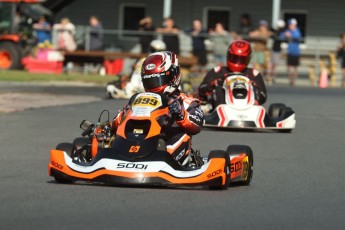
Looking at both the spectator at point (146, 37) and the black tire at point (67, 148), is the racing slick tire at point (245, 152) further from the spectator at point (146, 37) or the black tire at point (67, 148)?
the spectator at point (146, 37)

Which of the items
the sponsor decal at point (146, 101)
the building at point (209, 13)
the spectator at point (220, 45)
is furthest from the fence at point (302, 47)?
the sponsor decal at point (146, 101)

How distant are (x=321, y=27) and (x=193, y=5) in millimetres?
4187

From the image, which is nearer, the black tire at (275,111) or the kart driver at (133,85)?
the black tire at (275,111)

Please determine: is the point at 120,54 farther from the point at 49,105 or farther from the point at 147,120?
the point at 147,120

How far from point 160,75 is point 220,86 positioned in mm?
7124

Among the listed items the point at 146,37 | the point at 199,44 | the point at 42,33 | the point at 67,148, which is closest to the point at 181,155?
the point at 67,148

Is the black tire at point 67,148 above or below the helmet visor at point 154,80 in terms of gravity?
below

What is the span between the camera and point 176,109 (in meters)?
9.55

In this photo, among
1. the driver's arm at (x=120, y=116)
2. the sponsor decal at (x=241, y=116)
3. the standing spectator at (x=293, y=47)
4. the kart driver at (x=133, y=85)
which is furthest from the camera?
the standing spectator at (x=293, y=47)

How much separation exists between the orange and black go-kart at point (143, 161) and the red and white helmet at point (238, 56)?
24.2ft

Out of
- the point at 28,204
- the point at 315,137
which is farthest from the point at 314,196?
the point at 315,137

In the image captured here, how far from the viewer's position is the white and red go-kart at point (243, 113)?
16.2 metres

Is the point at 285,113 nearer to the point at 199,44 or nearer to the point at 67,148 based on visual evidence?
the point at 67,148

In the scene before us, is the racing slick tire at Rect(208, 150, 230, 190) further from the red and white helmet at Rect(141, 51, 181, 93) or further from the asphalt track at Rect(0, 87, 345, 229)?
the red and white helmet at Rect(141, 51, 181, 93)
